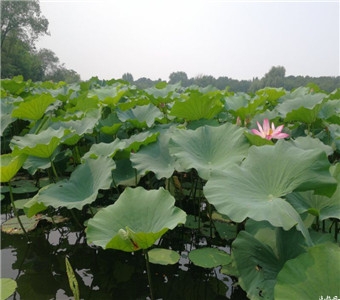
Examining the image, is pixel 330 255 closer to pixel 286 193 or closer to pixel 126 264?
pixel 286 193

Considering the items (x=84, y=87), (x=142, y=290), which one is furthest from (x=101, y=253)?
(x=84, y=87)

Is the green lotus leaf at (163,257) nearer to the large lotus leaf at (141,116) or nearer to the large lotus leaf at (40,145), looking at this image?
the large lotus leaf at (40,145)

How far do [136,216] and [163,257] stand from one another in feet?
1.29

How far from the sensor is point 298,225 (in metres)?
1.04

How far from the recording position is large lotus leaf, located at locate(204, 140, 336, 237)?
3.68ft

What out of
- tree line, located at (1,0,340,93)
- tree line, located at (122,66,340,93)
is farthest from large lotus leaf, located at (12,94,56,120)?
tree line, located at (1,0,340,93)

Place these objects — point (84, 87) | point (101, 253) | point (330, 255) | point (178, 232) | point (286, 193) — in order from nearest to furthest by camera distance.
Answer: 1. point (330, 255)
2. point (286, 193)
3. point (101, 253)
4. point (178, 232)
5. point (84, 87)

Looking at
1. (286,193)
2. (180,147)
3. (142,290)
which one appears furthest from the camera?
(180,147)

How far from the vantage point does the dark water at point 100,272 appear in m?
1.66

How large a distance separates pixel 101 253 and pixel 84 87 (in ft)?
14.7

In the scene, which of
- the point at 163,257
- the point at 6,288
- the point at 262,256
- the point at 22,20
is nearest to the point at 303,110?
the point at 262,256

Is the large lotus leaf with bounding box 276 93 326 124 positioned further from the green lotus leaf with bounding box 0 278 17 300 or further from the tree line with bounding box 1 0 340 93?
the tree line with bounding box 1 0 340 93

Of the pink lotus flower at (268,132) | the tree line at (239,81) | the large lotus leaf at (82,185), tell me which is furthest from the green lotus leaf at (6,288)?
the tree line at (239,81)

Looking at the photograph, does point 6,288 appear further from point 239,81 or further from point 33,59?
point 239,81
